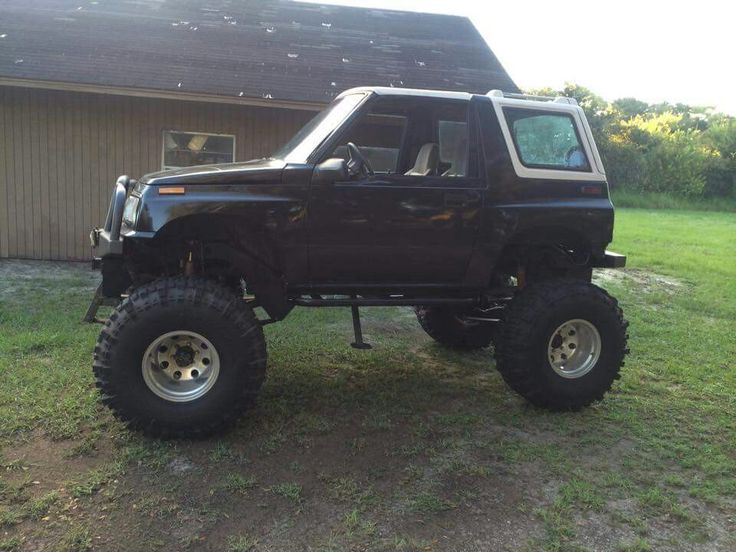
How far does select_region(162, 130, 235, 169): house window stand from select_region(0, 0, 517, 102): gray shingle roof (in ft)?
3.42

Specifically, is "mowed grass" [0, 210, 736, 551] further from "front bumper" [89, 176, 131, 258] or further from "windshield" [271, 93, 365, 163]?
"windshield" [271, 93, 365, 163]

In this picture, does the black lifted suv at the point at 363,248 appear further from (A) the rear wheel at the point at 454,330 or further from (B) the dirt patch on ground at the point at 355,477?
(A) the rear wheel at the point at 454,330

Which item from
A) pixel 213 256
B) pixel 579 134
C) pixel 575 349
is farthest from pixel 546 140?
pixel 213 256

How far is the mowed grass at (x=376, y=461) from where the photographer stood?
10.2 ft

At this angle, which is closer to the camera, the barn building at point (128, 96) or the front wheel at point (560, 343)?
the front wheel at point (560, 343)

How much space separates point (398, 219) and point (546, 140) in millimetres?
1359

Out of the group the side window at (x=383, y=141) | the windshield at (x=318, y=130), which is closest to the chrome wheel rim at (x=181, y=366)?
the windshield at (x=318, y=130)

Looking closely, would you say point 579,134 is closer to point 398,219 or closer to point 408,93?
point 408,93

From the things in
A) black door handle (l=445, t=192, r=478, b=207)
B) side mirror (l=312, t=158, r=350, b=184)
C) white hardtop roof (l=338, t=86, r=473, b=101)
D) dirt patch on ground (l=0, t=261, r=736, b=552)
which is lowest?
dirt patch on ground (l=0, t=261, r=736, b=552)

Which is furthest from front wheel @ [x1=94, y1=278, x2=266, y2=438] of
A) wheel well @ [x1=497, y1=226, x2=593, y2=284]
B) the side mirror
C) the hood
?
wheel well @ [x1=497, y1=226, x2=593, y2=284]

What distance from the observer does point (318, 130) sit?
4.50m

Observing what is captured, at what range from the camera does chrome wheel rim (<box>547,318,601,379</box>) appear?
15.5 feet

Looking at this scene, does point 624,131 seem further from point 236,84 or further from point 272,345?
point 272,345

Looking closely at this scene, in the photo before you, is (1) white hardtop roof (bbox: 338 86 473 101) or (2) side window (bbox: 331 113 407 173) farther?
(2) side window (bbox: 331 113 407 173)
